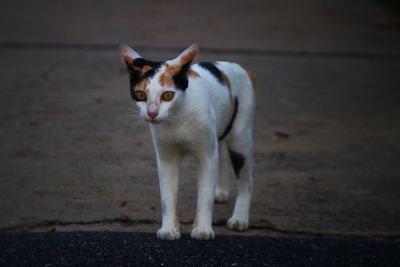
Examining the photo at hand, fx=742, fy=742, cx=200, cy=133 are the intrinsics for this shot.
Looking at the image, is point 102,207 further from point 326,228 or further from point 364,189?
point 364,189

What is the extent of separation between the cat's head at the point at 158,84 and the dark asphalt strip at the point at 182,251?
814 mm

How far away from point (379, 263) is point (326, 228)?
0.71m

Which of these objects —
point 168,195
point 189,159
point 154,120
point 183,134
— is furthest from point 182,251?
point 189,159

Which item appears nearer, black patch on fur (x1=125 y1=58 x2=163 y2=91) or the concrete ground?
black patch on fur (x1=125 y1=58 x2=163 y2=91)

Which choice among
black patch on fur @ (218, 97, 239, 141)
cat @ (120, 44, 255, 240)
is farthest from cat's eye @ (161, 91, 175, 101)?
black patch on fur @ (218, 97, 239, 141)

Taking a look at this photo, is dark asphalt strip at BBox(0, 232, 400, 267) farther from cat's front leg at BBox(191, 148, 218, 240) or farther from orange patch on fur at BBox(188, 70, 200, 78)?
orange patch on fur at BBox(188, 70, 200, 78)

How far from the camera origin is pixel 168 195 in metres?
4.54

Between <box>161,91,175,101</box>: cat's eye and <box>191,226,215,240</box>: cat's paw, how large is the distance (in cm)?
87

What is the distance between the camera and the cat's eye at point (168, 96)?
13.6 ft

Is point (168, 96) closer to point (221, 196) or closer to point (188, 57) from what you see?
point (188, 57)

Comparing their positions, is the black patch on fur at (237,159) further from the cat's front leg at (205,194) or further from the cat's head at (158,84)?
the cat's head at (158,84)

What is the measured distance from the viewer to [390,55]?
→ 9.98 m

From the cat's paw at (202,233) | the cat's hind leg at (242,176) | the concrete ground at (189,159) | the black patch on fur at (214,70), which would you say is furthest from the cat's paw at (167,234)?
the black patch on fur at (214,70)

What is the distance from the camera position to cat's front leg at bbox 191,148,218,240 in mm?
4508
